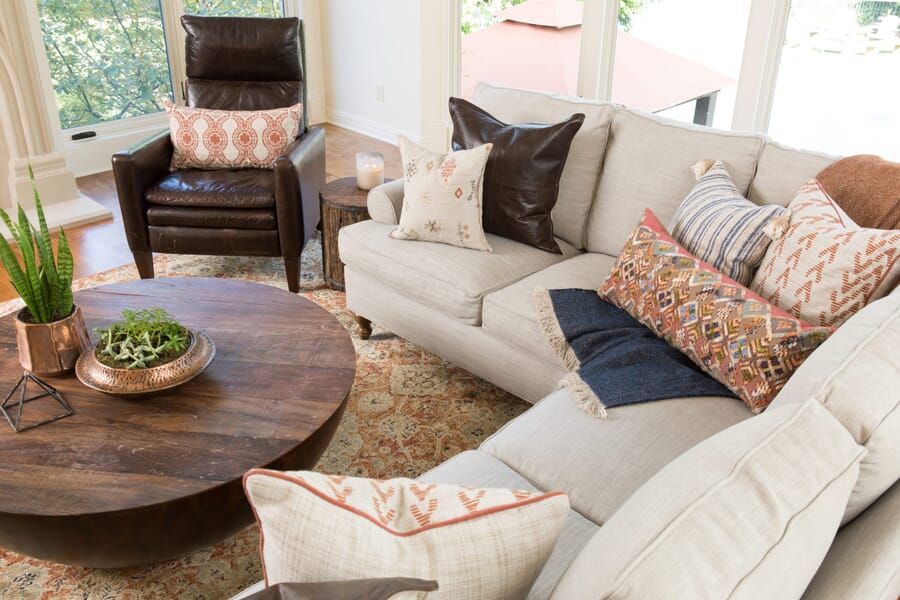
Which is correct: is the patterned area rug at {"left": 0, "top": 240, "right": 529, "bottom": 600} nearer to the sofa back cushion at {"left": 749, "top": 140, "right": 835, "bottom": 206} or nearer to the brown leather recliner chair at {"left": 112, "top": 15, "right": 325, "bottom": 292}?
the brown leather recliner chair at {"left": 112, "top": 15, "right": 325, "bottom": 292}

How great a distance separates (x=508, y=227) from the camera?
2.51 m

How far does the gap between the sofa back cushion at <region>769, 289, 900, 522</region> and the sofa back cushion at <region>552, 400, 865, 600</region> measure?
6 centimetres

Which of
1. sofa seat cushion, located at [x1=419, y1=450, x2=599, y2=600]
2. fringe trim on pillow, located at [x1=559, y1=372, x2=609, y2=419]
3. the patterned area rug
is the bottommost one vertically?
the patterned area rug

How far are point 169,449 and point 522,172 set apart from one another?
1394mm

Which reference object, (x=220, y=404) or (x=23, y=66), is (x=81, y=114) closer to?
(x=23, y=66)

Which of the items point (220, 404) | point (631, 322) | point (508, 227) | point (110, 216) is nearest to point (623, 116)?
point (508, 227)

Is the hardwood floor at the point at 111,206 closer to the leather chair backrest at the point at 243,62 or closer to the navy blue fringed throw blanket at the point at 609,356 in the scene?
the leather chair backrest at the point at 243,62

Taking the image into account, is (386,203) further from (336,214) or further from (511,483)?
(511,483)

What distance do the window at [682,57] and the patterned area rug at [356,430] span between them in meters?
1.79

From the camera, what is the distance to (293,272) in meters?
3.10

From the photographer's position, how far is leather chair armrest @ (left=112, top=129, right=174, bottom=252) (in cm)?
293

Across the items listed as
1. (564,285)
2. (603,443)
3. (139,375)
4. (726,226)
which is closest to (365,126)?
(564,285)

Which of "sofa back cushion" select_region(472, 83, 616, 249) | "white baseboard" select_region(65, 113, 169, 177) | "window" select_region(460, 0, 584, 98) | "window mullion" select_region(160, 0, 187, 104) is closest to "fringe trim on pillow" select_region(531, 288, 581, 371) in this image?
"sofa back cushion" select_region(472, 83, 616, 249)

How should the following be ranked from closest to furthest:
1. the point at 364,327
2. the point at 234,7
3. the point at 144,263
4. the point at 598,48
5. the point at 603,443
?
the point at 603,443 → the point at 364,327 → the point at 144,263 → the point at 598,48 → the point at 234,7
